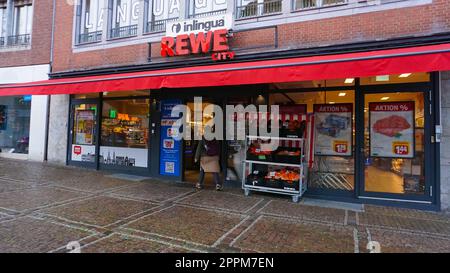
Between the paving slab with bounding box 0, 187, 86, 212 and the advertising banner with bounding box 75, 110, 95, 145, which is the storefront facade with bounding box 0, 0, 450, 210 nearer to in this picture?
the advertising banner with bounding box 75, 110, 95, 145

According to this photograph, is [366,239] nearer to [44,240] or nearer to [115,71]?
[44,240]

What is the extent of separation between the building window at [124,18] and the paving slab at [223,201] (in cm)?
619

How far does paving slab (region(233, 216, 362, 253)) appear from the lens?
4137 mm

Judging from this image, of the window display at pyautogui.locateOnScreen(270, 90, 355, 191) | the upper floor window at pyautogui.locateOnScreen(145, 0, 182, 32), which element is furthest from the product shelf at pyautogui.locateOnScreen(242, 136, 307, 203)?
the upper floor window at pyautogui.locateOnScreen(145, 0, 182, 32)

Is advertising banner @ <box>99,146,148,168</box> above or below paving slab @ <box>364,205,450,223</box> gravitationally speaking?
above

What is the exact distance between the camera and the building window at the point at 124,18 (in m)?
10.3

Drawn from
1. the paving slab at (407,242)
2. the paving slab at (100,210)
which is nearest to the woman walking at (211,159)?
the paving slab at (100,210)

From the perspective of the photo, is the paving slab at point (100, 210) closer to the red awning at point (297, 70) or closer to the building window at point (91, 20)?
the red awning at point (297, 70)

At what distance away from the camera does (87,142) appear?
428 inches

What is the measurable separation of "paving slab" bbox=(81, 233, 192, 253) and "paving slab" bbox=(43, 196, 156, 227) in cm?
76

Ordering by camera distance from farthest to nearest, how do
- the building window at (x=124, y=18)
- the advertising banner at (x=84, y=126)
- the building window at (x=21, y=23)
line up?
the building window at (x=21, y=23), the advertising banner at (x=84, y=126), the building window at (x=124, y=18)

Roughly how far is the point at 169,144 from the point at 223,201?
3.31 m

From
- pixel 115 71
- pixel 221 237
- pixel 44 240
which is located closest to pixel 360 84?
pixel 221 237

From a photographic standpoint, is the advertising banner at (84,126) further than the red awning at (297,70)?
Yes
